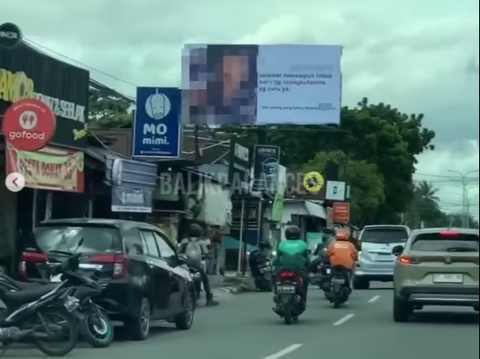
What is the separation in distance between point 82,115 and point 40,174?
3165 millimetres

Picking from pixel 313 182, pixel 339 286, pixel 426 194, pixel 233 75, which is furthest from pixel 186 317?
pixel 426 194

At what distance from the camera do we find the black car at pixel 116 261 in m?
14.5

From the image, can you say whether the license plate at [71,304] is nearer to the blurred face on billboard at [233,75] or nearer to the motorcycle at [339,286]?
the motorcycle at [339,286]

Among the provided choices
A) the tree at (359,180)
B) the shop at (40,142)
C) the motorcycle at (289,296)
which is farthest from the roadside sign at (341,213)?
the motorcycle at (289,296)

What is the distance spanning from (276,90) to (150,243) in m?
20.3

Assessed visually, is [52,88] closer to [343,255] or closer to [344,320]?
[343,255]

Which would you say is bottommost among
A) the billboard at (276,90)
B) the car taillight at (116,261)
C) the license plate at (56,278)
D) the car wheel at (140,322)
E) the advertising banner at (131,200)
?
the car wheel at (140,322)

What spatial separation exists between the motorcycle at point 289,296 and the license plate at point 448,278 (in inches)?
92.9

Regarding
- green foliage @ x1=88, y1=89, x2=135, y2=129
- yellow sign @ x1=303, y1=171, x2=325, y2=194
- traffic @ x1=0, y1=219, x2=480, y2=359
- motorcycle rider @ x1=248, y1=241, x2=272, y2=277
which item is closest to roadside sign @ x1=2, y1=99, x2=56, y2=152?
traffic @ x1=0, y1=219, x2=480, y2=359

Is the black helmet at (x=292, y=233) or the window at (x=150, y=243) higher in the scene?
the black helmet at (x=292, y=233)

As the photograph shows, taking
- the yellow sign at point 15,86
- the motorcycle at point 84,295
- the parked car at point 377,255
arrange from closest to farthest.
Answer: the motorcycle at point 84,295, the yellow sign at point 15,86, the parked car at point 377,255

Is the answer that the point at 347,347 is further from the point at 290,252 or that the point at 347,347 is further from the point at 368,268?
the point at 368,268

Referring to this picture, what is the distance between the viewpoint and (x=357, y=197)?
65875 mm

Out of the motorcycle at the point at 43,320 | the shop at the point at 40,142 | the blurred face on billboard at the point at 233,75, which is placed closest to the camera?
the motorcycle at the point at 43,320
